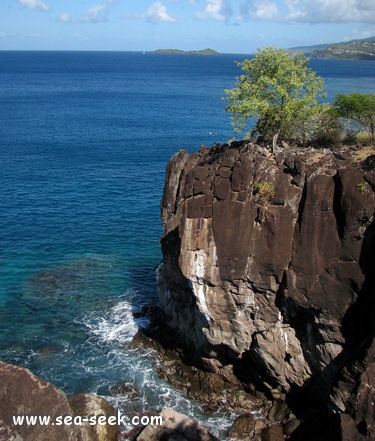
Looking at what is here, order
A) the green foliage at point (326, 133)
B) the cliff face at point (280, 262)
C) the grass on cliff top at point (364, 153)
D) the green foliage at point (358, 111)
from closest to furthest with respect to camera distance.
Result: the cliff face at point (280, 262), the grass on cliff top at point (364, 153), the green foliage at point (326, 133), the green foliage at point (358, 111)

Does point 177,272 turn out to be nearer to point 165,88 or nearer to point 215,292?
point 215,292

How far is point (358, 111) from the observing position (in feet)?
171

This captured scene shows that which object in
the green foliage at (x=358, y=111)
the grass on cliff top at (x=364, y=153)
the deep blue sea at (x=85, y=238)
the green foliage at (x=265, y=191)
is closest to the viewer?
the green foliage at (x=265, y=191)

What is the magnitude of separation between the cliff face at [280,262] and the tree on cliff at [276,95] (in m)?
8.05

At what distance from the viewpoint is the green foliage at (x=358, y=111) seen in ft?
169

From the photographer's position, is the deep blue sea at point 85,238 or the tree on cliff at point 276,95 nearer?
the deep blue sea at point 85,238

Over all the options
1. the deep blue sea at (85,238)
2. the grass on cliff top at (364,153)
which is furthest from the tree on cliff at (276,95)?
the deep blue sea at (85,238)

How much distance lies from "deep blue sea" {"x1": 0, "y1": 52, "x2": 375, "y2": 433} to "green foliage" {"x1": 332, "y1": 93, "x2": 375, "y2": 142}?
2751 cm

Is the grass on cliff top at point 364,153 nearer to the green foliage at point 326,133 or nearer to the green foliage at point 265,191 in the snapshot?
the green foliage at point 326,133

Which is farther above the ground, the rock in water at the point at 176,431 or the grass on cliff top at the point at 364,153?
the grass on cliff top at the point at 364,153

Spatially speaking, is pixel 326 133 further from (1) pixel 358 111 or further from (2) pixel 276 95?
(1) pixel 358 111

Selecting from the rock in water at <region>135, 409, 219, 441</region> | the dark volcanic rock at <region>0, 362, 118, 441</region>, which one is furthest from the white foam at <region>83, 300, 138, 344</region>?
the rock in water at <region>135, 409, 219, 441</region>

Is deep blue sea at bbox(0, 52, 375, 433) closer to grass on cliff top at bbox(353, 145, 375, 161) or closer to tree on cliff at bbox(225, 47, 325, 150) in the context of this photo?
tree on cliff at bbox(225, 47, 325, 150)

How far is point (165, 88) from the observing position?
633ft
